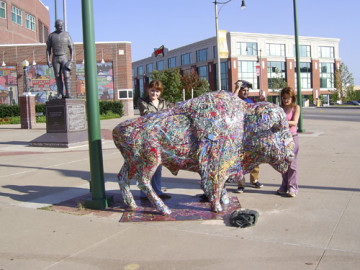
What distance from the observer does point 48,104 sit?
1281 cm

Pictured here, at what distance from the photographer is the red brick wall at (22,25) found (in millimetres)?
36094

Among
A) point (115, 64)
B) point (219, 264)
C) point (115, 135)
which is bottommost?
point (219, 264)

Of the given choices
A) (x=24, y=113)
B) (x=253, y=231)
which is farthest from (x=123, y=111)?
(x=253, y=231)

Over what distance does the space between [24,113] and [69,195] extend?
17.8 metres

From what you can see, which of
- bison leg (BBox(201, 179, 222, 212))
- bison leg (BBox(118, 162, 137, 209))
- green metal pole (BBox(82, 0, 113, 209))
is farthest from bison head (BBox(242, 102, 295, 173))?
green metal pole (BBox(82, 0, 113, 209))

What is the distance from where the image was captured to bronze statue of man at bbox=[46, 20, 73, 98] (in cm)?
1256

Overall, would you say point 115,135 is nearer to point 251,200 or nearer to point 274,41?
point 251,200

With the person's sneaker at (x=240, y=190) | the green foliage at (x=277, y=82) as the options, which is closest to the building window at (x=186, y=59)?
the green foliage at (x=277, y=82)

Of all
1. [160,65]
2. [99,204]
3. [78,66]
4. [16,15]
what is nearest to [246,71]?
[160,65]

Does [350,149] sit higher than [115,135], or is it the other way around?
[115,135]

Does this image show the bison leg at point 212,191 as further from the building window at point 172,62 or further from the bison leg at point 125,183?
the building window at point 172,62

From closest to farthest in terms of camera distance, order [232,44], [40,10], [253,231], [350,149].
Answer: [253,231] < [350,149] < [40,10] < [232,44]

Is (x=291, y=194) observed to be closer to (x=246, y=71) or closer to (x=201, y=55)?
(x=246, y=71)

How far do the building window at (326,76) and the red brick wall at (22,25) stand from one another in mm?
45886
